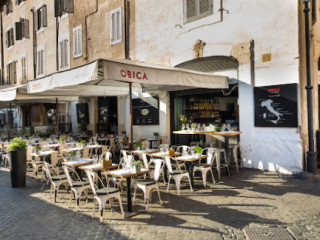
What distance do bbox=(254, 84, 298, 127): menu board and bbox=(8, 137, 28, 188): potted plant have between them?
269 inches

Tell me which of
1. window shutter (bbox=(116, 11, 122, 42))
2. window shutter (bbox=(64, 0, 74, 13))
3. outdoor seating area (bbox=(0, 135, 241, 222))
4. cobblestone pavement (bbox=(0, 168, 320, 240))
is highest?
window shutter (bbox=(64, 0, 74, 13))

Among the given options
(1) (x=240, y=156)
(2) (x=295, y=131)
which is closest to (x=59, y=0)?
(1) (x=240, y=156)

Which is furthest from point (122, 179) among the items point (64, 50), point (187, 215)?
point (64, 50)

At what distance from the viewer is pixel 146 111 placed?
1282 cm

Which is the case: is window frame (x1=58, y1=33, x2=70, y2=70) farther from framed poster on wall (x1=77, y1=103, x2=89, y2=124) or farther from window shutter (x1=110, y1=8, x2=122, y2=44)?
window shutter (x1=110, y1=8, x2=122, y2=44)

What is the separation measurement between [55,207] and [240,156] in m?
5.89

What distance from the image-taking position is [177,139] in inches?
472

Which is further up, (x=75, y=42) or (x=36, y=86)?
(x=75, y=42)

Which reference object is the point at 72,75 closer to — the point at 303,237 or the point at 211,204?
the point at 211,204

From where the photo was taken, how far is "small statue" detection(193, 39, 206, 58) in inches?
407

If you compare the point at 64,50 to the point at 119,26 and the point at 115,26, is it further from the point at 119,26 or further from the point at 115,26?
the point at 119,26

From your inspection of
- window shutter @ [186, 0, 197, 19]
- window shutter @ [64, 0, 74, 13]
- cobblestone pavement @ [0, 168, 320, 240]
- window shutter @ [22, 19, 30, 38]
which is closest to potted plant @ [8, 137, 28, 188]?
cobblestone pavement @ [0, 168, 320, 240]

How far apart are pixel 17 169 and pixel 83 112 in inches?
391

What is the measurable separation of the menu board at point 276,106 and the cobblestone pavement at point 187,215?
196 centimetres
